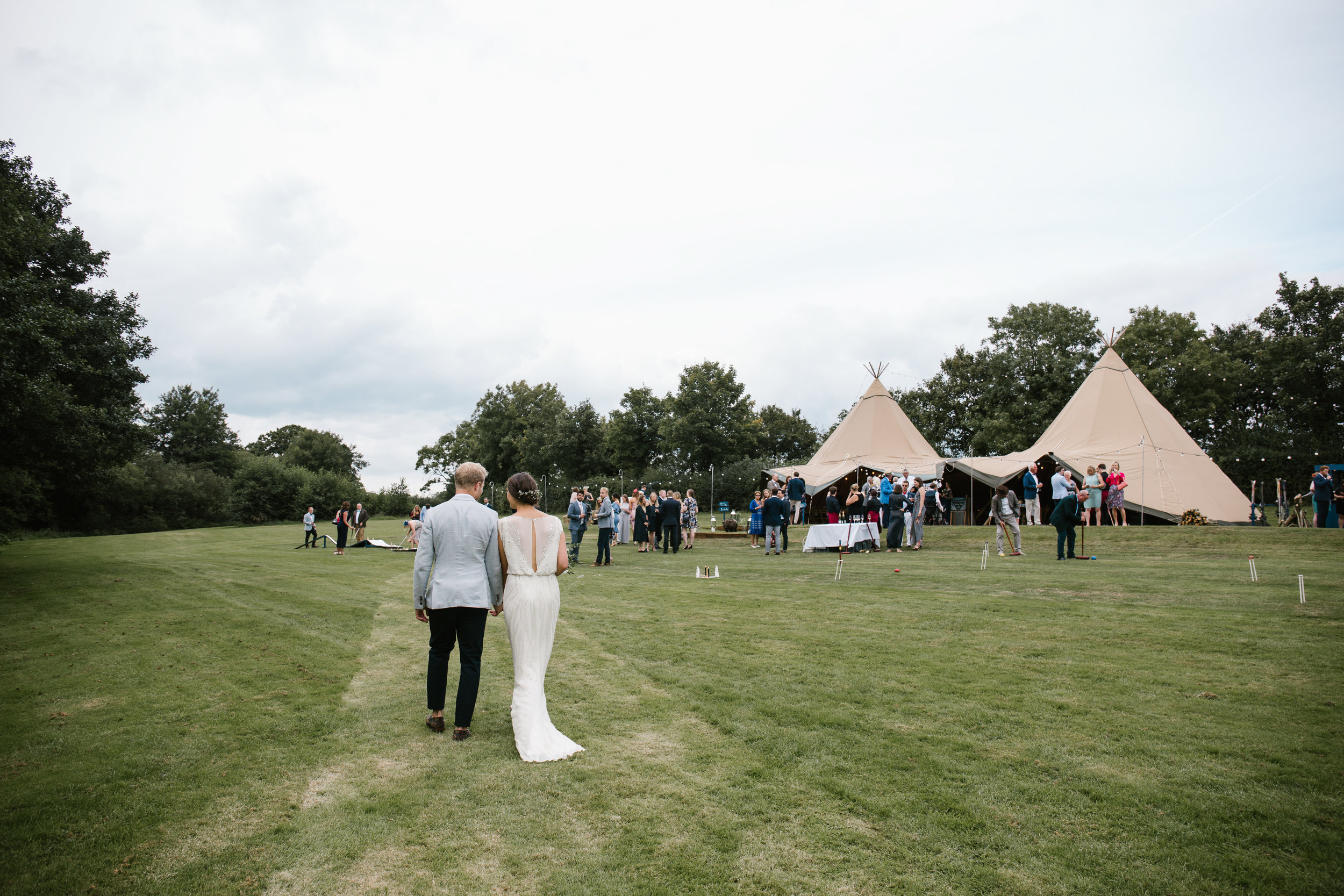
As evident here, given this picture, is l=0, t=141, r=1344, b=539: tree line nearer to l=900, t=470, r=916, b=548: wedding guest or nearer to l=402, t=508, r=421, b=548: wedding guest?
l=402, t=508, r=421, b=548: wedding guest

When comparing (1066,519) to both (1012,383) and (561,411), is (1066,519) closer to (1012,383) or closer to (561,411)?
(1012,383)

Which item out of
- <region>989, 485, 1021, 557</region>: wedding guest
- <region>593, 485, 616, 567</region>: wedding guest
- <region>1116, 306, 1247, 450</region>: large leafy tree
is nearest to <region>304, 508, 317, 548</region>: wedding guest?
<region>593, 485, 616, 567</region>: wedding guest

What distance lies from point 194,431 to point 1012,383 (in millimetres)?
71370

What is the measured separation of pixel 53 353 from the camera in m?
14.0

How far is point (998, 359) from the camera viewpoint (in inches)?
1756

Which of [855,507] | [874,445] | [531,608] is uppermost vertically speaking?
[874,445]

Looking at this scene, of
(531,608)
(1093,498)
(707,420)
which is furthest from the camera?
(707,420)

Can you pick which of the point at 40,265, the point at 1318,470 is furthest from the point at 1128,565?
the point at 40,265

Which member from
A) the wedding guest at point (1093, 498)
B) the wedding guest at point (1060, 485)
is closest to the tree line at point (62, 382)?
the wedding guest at point (1060, 485)

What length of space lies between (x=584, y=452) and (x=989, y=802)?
182 feet

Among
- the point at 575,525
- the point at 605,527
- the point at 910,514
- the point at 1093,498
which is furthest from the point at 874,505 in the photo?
the point at 575,525

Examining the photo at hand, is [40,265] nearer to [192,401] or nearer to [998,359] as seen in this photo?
[998,359]

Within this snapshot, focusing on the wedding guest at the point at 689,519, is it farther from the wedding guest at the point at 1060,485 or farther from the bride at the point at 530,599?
the bride at the point at 530,599

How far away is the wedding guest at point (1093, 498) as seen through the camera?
1817cm
